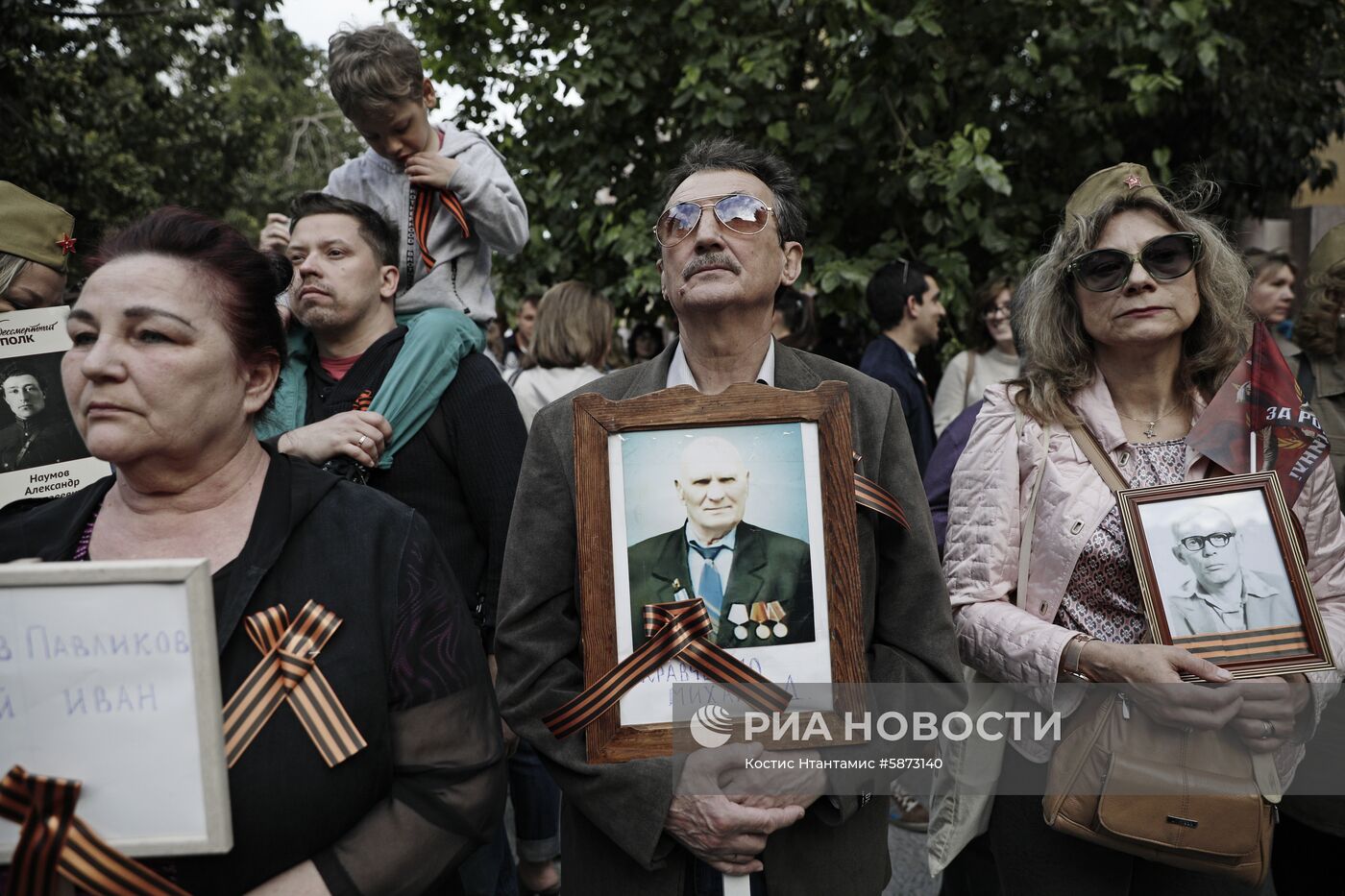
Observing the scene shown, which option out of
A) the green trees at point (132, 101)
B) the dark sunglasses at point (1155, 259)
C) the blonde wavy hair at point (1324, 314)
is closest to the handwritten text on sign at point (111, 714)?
the dark sunglasses at point (1155, 259)

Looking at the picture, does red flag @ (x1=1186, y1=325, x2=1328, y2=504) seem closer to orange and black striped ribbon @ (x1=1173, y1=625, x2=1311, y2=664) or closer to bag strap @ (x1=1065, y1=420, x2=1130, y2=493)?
bag strap @ (x1=1065, y1=420, x2=1130, y2=493)

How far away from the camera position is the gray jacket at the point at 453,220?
130 inches

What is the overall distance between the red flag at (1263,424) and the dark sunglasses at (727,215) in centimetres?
111

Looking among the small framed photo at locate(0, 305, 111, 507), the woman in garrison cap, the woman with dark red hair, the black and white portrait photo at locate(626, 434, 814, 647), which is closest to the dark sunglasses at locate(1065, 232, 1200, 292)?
the black and white portrait photo at locate(626, 434, 814, 647)

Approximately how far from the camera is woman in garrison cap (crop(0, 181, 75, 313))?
2752 mm

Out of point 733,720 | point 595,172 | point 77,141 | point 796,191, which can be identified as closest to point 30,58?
point 77,141

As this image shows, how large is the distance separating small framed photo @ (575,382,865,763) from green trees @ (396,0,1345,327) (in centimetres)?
473

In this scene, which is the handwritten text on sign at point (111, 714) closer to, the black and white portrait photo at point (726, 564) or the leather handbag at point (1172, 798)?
the black and white portrait photo at point (726, 564)

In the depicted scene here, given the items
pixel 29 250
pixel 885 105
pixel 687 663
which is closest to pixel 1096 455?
pixel 687 663

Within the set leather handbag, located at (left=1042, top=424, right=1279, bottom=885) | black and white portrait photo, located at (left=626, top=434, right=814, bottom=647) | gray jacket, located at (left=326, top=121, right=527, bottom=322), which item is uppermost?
gray jacket, located at (left=326, top=121, right=527, bottom=322)

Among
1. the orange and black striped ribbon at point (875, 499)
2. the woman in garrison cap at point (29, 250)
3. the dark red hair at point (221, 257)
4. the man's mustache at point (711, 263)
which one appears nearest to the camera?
the dark red hair at point (221, 257)

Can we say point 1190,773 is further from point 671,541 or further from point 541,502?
point 541,502

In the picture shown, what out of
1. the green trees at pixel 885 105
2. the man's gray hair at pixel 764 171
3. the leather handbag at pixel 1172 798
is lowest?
the leather handbag at pixel 1172 798

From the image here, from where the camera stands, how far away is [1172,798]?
7.20 ft
